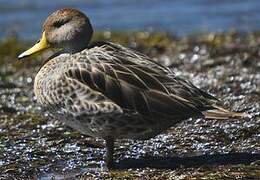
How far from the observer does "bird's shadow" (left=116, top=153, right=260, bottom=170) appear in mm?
6449

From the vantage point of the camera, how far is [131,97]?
20.8ft

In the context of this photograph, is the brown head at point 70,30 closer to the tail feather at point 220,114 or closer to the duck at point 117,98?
the duck at point 117,98

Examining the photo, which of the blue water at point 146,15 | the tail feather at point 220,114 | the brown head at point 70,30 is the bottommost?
the blue water at point 146,15

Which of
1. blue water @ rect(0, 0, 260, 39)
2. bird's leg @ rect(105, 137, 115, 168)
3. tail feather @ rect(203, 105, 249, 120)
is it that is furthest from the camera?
blue water @ rect(0, 0, 260, 39)

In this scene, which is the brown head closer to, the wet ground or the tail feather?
the wet ground

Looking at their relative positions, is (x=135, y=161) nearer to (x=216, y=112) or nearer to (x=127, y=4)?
(x=216, y=112)

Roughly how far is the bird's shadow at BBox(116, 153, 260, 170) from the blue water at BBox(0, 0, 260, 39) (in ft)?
19.2

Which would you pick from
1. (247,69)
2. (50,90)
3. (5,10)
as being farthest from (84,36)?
(5,10)

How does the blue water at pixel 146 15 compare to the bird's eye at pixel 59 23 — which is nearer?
the bird's eye at pixel 59 23


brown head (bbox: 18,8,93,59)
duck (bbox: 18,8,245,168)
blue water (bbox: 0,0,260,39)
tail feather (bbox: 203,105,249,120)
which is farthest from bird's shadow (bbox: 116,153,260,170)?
blue water (bbox: 0,0,260,39)

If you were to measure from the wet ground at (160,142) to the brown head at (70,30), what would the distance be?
0.83 meters

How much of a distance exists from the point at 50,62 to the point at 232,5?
7.70 metres

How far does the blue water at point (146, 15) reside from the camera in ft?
42.2

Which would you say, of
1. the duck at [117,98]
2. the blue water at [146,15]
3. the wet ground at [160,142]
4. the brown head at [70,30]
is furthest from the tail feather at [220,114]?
the blue water at [146,15]
